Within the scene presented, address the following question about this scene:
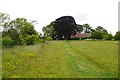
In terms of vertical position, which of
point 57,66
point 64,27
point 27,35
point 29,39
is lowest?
point 57,66

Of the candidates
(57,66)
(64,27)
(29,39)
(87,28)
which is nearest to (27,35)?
(29,39)

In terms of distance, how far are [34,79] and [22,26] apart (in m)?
41.2

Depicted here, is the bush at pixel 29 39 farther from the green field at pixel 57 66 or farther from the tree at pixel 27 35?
the green field at pixel 57 66

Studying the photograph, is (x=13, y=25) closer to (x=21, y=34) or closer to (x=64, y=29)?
(x=21, y=34)

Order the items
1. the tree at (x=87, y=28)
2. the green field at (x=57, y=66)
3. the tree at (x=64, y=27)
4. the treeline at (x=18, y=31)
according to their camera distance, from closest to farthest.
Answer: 1. the green field at (x=57, y=66)
2. the treeline at (x=18, y=31)
3. the tree at (x=64, y=27)
4. the tree at (x=87, y=28)

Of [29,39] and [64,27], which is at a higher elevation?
[64,27]

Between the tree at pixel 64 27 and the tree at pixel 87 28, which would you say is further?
the tree at pixel 87 28

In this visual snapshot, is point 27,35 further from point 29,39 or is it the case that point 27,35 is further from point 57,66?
point 57,66

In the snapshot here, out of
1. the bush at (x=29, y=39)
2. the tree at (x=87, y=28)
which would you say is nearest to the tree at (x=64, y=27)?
the tree at (x=87, y=28)

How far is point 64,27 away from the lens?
10312 cm

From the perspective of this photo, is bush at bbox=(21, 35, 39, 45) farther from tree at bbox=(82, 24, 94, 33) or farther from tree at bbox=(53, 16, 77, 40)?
tree at bbox=(82, 24, 94, 33)

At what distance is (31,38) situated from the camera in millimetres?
49875

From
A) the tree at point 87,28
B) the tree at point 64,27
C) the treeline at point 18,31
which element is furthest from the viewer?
the tree at point 87,28

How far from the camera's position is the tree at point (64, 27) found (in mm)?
103375
